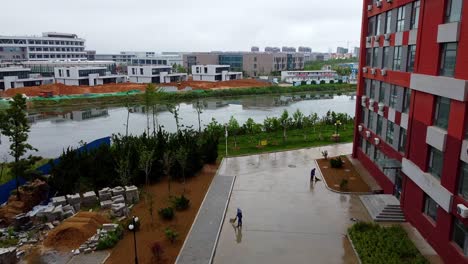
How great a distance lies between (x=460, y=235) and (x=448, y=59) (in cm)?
543

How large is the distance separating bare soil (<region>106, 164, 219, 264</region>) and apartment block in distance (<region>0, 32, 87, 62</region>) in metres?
81.7

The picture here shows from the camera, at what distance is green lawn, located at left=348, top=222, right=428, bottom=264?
1134 cm

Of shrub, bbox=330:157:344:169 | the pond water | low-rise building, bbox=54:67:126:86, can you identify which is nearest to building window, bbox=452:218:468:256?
shrub, bbox=330:157:344:169

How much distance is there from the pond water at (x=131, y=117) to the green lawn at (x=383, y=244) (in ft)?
74.1

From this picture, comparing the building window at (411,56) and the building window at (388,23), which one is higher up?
the building window at (388,23)

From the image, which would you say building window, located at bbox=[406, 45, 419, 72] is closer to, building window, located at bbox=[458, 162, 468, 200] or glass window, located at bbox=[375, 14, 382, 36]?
glass window, located at bbox=[375, 14, 382, 36]

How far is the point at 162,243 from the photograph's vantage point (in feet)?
41.4

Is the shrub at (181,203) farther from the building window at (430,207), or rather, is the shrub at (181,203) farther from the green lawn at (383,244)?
the building window at (430,207)

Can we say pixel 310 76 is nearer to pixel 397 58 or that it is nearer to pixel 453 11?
pixel 397 58

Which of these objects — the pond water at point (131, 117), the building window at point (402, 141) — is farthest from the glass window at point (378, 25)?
the pond water at point (131, 117)

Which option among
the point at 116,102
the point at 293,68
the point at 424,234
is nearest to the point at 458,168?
the point at 424,234

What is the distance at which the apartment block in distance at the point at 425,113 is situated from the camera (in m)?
10.8

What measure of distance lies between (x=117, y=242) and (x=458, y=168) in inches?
440

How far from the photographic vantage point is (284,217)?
14805mm
